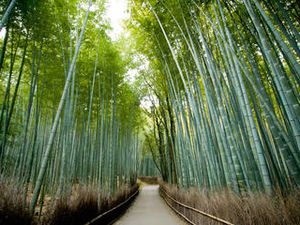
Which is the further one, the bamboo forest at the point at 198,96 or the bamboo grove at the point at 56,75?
the bamboo grove at the point at 56,75

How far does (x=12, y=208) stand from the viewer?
1800 millimetres

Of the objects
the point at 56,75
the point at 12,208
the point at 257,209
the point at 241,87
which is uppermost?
the point at 56,75

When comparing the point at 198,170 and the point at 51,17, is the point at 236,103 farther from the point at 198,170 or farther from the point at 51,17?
the point at 51,17

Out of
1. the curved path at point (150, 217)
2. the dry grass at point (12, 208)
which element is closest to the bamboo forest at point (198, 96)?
the dry grass at point (12, 208)

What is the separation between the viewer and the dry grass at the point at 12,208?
1702 mm

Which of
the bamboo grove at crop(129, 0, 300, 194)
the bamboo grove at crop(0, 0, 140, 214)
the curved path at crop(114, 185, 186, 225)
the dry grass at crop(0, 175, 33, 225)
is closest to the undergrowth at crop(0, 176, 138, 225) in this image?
the dry grass at crop(0, 175, 33, 225)

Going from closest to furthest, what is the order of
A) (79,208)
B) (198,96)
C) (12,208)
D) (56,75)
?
(12,208)
(79,208)
(198,96)
(56,75)

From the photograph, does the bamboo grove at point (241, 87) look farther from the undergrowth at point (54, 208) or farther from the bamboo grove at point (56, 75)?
the undergrowth at point (54, 208)

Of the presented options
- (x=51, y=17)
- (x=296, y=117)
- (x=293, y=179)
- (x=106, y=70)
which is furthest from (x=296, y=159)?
(x=106, y=70)

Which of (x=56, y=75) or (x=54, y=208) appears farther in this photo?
(x=56, y=75)

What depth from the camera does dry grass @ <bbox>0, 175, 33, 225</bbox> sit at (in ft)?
5.58

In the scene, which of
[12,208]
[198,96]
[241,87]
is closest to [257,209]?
[241,87]

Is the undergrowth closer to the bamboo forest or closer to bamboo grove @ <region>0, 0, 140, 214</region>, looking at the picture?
the bamboo forest

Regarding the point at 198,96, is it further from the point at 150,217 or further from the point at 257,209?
the point at 150,217
